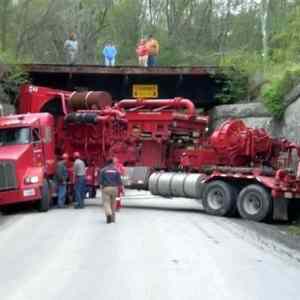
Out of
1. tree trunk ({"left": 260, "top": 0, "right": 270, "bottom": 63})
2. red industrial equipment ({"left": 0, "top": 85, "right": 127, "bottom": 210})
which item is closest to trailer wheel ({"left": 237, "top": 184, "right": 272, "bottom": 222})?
red industrial equipment ({"left": 0, "top": 85, "right": 127, "bottom": 210})

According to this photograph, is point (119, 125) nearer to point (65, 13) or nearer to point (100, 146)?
point (100, 146)

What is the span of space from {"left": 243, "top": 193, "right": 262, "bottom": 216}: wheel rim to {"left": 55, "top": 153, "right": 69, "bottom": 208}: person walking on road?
6517 mm

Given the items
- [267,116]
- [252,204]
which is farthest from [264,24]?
[252,204]

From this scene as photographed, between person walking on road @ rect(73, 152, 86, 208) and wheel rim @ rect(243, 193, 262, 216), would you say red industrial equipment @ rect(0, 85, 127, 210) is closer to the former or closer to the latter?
person walking on road @ rect(73, 152, 86, 208)

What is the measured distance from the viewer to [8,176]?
24906 millimetres

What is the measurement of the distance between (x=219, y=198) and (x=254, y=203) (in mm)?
1568

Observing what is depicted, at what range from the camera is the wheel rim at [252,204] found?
23.0 meters

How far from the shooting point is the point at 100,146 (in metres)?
28.0

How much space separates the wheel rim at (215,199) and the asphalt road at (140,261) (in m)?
2.54

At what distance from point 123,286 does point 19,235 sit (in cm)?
740

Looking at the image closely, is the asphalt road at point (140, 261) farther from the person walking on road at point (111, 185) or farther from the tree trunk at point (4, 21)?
the tree trunk at point (4, 21)

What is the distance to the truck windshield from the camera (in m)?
26.1

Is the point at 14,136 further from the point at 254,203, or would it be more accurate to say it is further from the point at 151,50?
the point at 151,50

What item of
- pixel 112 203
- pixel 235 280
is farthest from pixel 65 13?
pixel 235 280
